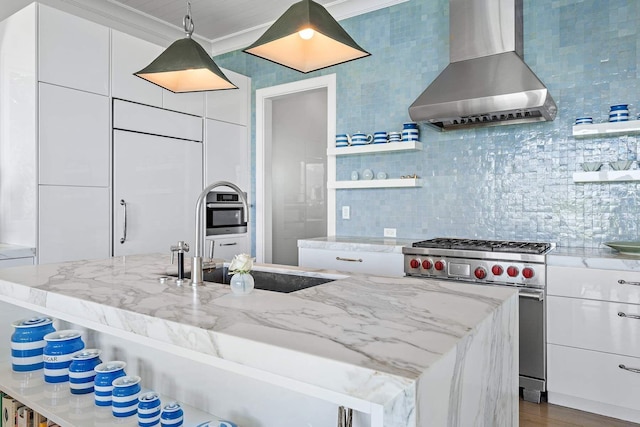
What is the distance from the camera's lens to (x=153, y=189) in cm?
385

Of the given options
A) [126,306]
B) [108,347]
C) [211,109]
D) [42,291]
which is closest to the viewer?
→ [126,306]

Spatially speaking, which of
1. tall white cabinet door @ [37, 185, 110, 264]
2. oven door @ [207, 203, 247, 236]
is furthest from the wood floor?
tall white cabinet door @ [37, 185, 110, 264]

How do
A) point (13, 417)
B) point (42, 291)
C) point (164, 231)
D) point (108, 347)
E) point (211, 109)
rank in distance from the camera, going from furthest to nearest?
1. point (211, 109)
2. point (164, 231)
3. point (108, 347)
4. point (13, 417)
5. point (42, 291)

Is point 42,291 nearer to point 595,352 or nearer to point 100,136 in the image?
point 100,136

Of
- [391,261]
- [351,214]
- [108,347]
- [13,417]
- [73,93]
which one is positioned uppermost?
[73,93]

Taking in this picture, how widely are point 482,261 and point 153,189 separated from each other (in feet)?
8.98

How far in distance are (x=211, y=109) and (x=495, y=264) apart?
3038 millimetres

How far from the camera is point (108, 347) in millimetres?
1987

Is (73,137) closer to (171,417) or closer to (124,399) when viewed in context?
(124,399)

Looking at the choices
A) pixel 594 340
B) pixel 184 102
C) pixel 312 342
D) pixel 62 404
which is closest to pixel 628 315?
pixel 594 340

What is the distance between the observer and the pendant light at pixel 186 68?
2.08 meters

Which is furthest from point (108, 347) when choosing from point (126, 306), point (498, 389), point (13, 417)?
point (498, 389)

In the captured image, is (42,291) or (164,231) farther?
(164,231)

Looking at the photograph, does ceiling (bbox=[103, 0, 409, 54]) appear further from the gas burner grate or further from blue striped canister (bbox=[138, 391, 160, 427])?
blue striped canister (bbox=[138, 391, 160, 427])
